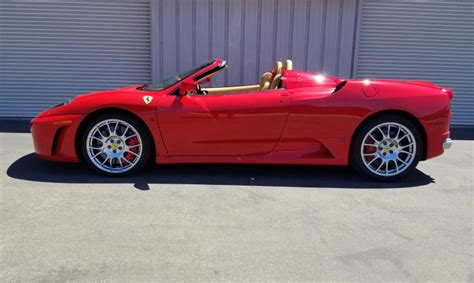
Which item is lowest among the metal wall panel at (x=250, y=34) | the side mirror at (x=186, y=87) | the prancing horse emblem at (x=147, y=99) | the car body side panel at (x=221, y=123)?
the car body side panel at (x=221, y=123)

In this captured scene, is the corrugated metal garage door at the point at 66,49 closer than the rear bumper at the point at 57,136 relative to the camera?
No

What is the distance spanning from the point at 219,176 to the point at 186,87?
3.26 ft

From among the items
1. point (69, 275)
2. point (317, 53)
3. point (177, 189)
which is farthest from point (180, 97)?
point (317, 53)

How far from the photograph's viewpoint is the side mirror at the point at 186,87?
427 centimetres

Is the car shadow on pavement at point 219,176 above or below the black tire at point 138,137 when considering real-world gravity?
below

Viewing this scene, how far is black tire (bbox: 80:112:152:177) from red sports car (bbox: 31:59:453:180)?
0.01 metres

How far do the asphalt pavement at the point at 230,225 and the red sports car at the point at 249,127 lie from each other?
0.26 meters

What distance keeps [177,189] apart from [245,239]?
123 cm

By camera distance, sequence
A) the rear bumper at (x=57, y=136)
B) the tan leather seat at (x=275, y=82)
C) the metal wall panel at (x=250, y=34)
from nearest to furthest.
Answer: the rear bumper at (x=57, y=136) → the tan leather seat at (x=275, y=82) → the metal wall panel at (x=250, y=34)

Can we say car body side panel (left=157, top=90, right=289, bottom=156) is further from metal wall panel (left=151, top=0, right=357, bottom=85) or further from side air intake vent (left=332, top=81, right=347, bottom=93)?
metal wall panel (left=151, top=0, right=357, bottom=85)

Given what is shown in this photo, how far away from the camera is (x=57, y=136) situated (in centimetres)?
426

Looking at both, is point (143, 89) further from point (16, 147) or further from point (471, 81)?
point (471, 81)

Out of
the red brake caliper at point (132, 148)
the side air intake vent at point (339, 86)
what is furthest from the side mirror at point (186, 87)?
the side air intake vent at point (339, 86)

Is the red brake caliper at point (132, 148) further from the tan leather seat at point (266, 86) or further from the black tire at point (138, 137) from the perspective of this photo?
the tan leather seat at point (266, 86)
